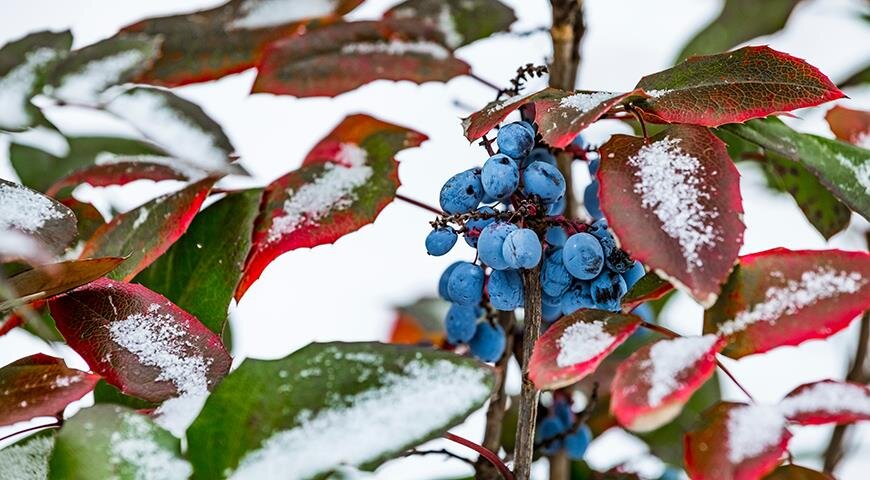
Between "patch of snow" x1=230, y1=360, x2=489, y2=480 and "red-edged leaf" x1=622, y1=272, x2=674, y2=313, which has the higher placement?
"red-edged leaf" x1=622, y1=272, x2=674, y2=313

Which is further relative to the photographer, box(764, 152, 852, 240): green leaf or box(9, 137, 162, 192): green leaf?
box(9, 137, 162, 192): green leaf

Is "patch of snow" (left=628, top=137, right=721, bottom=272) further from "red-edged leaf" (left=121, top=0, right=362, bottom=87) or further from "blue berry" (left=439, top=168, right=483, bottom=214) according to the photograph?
"red-edged leaf" (left=121, top=0, right=362, bottom=87)

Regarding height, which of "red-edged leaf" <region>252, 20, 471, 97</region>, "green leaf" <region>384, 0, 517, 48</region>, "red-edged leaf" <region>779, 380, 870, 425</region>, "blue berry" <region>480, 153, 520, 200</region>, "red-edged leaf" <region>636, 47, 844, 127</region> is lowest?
"red-edged leaf" <region>779, 380, 870, 425</region>

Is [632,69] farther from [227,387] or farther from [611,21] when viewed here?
[227,387]

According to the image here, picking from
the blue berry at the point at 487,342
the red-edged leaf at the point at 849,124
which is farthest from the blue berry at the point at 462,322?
the red-edged leaf at the point at 849,124

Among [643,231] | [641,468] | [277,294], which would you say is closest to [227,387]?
[643,231]

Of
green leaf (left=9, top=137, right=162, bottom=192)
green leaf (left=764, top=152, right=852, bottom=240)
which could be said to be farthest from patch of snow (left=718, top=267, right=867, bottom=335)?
green leaf (left=9, top=137, right=162, bottom=192)

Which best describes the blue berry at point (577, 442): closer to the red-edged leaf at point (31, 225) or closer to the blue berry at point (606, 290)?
the blue berry at point (606, 290)
